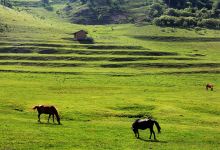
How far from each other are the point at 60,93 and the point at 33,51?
Result: 51.6 meters

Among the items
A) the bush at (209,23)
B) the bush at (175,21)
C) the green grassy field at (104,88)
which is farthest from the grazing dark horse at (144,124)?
the bush at (209,23)

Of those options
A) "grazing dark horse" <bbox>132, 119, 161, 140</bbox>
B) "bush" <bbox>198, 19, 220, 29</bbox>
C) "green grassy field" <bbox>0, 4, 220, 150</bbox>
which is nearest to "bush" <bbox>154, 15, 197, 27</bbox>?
"bush" <bbox>198, 19, 220, 29</bbox>

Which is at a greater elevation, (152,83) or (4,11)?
(4,11)

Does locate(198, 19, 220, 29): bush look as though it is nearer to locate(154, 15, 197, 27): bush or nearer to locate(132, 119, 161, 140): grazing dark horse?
locate(154, 15, 197, 27): bush

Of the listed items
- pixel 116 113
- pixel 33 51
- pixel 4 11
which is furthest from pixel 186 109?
pixel 4 11

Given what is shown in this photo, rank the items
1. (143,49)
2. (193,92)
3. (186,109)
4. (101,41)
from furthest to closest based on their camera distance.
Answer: (101,41)
(143,49)
(193,92)
(186,109)

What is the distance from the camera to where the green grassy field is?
37.2 metres

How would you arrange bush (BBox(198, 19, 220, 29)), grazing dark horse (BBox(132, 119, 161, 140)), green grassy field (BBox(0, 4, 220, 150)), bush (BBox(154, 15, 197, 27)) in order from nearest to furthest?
green grassy field (BBox(0, 4, 220, 150)) → grazing dark horse (BBox(132, 119, 161, 140)) → bush (BBox(154, 15, 197, 27)) → bush (BBox(198, 19, 220, 29))

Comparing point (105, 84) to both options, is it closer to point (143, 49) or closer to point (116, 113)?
point (116, 113)

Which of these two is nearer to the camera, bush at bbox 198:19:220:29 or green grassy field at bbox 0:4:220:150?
green grassy field at bbox 0:4:220:150

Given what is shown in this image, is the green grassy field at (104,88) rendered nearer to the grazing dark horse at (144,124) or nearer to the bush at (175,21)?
the grazing dark horse at (144,124)

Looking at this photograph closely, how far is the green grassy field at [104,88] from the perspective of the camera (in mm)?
37250

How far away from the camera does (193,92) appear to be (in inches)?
2918

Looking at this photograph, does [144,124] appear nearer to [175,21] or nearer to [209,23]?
[175,21]
